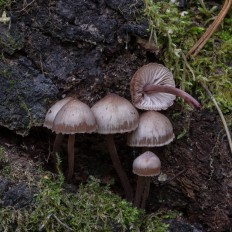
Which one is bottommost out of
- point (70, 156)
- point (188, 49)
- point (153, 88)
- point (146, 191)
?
point (146, 191)

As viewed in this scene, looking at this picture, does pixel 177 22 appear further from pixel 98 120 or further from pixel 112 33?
pixel 98 120

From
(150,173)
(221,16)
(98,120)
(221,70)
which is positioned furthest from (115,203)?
(221,16)

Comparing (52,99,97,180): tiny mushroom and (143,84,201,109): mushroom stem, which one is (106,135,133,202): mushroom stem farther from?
(143,84,201,109): mushroom stem

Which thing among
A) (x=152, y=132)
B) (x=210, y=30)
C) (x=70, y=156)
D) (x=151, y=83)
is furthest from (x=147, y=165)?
(x=210, y=30)

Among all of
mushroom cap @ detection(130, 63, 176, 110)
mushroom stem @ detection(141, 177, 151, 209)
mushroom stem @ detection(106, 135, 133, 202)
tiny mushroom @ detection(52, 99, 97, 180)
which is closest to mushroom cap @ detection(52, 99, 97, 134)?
tiny mushroom @ detection(52, 99, 97, 180)

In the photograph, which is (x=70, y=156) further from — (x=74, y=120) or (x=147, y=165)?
(x=147, y=165)

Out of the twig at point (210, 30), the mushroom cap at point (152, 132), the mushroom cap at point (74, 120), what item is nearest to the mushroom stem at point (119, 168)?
the mushroom cap at point (152, 132)
